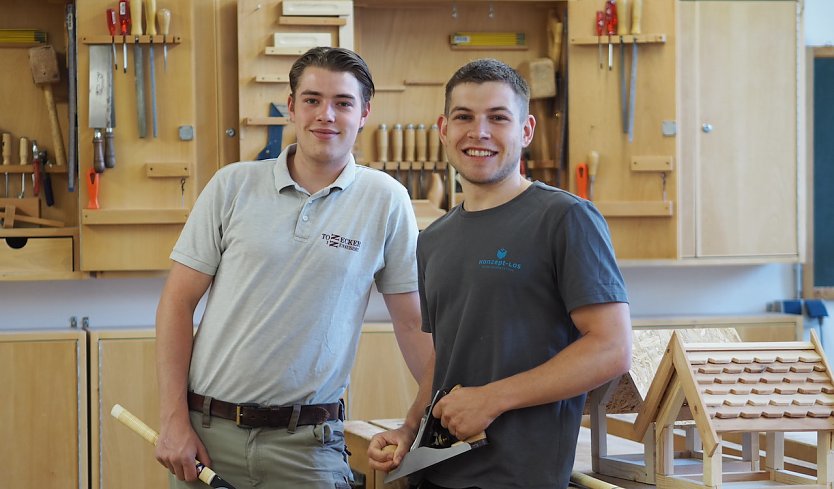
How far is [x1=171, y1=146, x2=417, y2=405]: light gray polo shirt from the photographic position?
214cm

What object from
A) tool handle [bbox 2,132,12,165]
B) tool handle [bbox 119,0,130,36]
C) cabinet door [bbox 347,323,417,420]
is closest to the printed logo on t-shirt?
cabinet door [bbox 347,323,417,420]

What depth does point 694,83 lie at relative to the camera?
15.0 feet

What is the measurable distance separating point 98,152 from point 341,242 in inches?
88.2

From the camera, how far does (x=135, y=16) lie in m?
4.07

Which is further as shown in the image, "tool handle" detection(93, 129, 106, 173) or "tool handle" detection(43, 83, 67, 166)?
"tool handle" detection(43, 83, 67, 166)

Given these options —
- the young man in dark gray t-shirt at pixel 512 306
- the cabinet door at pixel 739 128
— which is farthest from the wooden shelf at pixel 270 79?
the young man in dark gray t-shirt at pixel 512 306

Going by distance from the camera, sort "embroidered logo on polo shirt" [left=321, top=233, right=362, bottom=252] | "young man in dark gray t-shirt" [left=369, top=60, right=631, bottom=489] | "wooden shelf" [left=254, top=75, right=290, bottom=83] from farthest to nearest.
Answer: "wooden shelf" [left=254, top=75, right=290, bottom=83] < "embroidered logo on polo shirt" [left=321, top=233, right=362, bottom=252] < "young man in dark gray t-shirt" [left=369, top=60, right=631, bottom=489]

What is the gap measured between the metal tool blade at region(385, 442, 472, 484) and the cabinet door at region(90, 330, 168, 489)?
231 cm

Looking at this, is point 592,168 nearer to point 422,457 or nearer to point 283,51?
point 283,51

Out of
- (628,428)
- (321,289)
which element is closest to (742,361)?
(321,289)

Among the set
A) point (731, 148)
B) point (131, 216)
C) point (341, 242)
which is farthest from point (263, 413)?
point (731, 148)

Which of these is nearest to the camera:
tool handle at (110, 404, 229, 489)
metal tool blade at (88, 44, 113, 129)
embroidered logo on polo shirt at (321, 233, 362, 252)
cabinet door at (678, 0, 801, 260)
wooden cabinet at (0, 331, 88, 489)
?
tool handle at (110, 404, 229, 489)

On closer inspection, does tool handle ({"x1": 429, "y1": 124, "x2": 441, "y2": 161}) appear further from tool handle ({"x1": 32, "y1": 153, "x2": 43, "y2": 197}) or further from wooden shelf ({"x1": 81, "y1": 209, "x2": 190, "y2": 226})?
tool handle ({"x1": 32, "y1": 153, "x2": 43, "y2": 197})

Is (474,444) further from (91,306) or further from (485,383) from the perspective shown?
(91,306)
